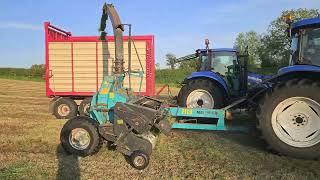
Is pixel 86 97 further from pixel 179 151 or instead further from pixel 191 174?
pixel 191 174

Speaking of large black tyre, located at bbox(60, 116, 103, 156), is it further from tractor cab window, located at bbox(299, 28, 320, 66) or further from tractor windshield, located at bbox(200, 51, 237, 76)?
tractor windshield, located at bbox(200, 51, 237, 76)

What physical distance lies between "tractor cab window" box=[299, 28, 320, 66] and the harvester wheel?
3138 millimetres

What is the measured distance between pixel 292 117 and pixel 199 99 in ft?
11.0

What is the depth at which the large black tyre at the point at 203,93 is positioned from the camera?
32.9ft

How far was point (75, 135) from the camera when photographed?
696 cm

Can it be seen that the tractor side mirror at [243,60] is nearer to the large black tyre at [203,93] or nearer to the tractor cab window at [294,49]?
the large black tyre at [203,93]

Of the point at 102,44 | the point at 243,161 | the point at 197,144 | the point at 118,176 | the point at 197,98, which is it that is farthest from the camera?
the point at 102,44

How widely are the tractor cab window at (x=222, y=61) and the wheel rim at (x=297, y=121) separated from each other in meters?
3.96

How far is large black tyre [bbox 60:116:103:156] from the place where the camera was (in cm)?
689

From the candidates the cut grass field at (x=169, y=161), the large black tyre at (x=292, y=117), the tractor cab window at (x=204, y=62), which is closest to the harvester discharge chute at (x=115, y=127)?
the cut grass field at (x=169, y=161)

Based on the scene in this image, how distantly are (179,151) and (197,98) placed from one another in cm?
294

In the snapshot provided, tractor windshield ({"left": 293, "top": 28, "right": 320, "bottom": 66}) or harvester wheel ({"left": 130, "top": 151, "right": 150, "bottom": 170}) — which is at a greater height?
tractor windshield ({"left": 293, "top": 28, "right": 320, "bottom": 66})

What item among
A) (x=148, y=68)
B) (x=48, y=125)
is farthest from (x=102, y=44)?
(x=48, y=125)

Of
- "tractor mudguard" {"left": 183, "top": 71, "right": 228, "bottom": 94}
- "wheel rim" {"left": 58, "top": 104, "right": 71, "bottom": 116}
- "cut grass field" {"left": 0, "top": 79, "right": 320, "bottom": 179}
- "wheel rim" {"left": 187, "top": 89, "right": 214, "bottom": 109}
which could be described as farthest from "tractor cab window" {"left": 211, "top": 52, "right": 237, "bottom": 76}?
"wheel rim" {"left": 58, "top": 104, "right": 71, "bottom": 116}
